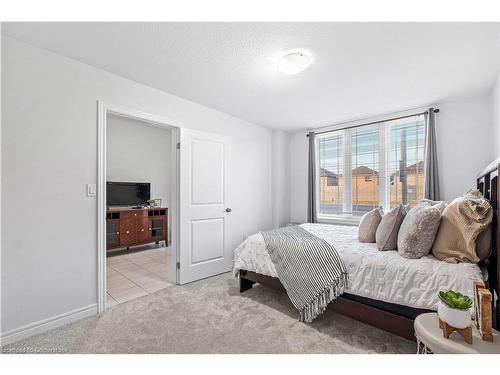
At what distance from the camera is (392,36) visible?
Result: 1.79 m

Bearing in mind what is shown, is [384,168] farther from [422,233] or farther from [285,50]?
[285,50]

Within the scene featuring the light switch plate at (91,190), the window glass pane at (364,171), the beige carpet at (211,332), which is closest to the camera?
the beige carpet at (211,332)

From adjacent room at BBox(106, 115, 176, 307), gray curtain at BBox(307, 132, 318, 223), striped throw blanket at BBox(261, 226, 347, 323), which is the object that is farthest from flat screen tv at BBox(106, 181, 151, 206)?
→ striped throw blanket at BBox(261, 226, 347, 323)

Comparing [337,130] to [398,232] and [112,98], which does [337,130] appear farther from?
[112,98]

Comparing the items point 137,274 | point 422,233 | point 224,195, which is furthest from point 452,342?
point 137,274

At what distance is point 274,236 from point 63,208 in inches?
81.6

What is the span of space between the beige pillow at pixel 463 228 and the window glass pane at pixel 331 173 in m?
2.41

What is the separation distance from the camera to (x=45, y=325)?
198cm

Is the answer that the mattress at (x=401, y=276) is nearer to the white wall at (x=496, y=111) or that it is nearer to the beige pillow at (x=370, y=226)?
the beige pillow at (x=370, y=226)

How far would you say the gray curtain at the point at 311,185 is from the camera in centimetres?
434

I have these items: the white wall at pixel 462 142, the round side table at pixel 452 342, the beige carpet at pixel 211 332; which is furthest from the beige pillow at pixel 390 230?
the white wall at pixel 462 142

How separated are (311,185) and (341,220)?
80 cm
